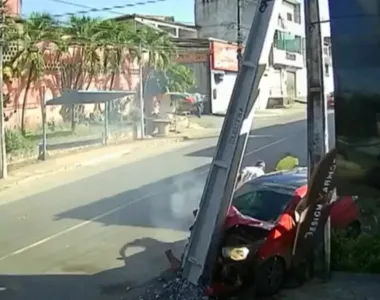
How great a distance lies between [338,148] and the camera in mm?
6914

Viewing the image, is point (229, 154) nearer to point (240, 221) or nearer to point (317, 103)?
point (240, 221)

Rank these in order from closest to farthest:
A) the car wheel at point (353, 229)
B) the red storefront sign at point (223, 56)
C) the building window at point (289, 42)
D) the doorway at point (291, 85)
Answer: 1. the car wheel at point (353, 229)
2. the red storefront sign at point (223, 56)
3. the building window at point (289, 42)
4. the doorway at point (291, 85)

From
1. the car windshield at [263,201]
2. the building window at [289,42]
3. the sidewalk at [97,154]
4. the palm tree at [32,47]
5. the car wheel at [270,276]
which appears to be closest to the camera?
the car wheel at [270,276]

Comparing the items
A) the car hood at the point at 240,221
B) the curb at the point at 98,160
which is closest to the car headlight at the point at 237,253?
the car hood at the point at 240,221

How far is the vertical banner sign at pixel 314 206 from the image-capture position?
8.70m

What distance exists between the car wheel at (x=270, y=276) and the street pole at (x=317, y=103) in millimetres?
693

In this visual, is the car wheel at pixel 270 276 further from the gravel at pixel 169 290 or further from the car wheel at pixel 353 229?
the car wheel at pixel 353 229

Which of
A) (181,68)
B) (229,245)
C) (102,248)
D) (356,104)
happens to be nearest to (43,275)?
(102,248)

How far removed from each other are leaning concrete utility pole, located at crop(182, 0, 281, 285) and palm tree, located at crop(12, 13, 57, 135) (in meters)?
19.1

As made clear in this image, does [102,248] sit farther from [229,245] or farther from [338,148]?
[338,148]

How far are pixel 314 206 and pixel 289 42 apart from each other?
51.7 meters

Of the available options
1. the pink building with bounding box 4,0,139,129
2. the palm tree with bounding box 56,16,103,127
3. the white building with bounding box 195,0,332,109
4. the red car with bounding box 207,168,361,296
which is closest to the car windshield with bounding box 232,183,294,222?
the red car with bounding box 207,168,361,296

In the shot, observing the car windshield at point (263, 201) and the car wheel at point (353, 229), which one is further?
the car wheel at point (353, 229)

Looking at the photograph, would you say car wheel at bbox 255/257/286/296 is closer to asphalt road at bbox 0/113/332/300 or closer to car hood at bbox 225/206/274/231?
car hood at bbox 225/206/274/231
